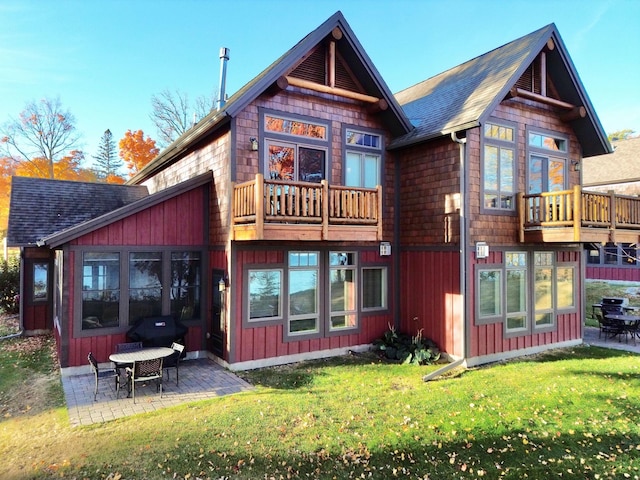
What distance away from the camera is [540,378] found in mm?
8234

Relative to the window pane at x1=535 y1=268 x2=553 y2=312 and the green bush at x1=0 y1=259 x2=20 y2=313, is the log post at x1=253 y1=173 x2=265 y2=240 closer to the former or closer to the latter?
the window pane at x1=535 y1=268 x2=553 y2=312

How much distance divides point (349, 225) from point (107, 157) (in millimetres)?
47563

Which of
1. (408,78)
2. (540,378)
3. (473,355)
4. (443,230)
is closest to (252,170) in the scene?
(443,230)

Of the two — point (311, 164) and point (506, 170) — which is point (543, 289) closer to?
point (506, 170)

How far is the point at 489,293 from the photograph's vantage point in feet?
32.3

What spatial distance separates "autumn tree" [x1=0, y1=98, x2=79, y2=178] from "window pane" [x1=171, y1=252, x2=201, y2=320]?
1110 inches

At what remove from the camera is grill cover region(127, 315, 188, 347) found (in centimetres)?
863

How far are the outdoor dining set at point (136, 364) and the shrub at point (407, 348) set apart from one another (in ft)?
16.2

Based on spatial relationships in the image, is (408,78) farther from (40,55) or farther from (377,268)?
(40,55)

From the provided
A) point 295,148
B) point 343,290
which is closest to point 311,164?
point 295,148

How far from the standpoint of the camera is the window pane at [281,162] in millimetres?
9375

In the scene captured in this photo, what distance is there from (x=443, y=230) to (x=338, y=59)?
4.96 meters

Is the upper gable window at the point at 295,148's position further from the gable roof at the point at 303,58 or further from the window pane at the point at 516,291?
the window pane at the point at 516,291

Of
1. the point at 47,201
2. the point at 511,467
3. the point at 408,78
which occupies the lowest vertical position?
the point at 511,467
